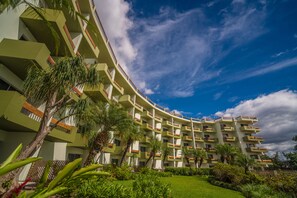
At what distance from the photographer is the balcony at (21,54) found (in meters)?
11.0

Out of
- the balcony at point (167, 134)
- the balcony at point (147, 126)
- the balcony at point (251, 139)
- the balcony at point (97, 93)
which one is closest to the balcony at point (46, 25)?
the balcony at point (97, 93)

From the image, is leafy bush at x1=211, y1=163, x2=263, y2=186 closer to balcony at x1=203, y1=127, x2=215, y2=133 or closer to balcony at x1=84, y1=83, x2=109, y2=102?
balcony at x1=84, y1=83, x2=109, y2=102

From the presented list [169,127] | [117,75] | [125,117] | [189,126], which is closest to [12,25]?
[125,117]

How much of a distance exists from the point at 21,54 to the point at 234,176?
26.3m

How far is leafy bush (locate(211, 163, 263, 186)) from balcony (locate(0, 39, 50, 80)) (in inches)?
973

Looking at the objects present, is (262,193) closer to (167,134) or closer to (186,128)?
(167,134)

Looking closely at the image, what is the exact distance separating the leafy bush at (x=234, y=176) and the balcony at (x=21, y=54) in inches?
973

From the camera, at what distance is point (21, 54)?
1120 centimetres

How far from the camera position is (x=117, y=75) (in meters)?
33.8

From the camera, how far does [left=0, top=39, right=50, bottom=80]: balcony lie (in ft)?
36.2

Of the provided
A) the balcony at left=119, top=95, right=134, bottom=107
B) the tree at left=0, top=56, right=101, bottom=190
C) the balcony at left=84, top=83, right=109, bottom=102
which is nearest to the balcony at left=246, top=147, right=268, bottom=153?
the balcony at left=119, top=95, right=134, bottom=107

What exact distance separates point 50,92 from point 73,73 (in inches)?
78.1

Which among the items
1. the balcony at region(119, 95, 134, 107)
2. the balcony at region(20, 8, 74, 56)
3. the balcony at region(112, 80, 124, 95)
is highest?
the balcony at region(112, 80, 124, 95)

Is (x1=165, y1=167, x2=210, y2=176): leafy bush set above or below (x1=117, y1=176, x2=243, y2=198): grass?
above
